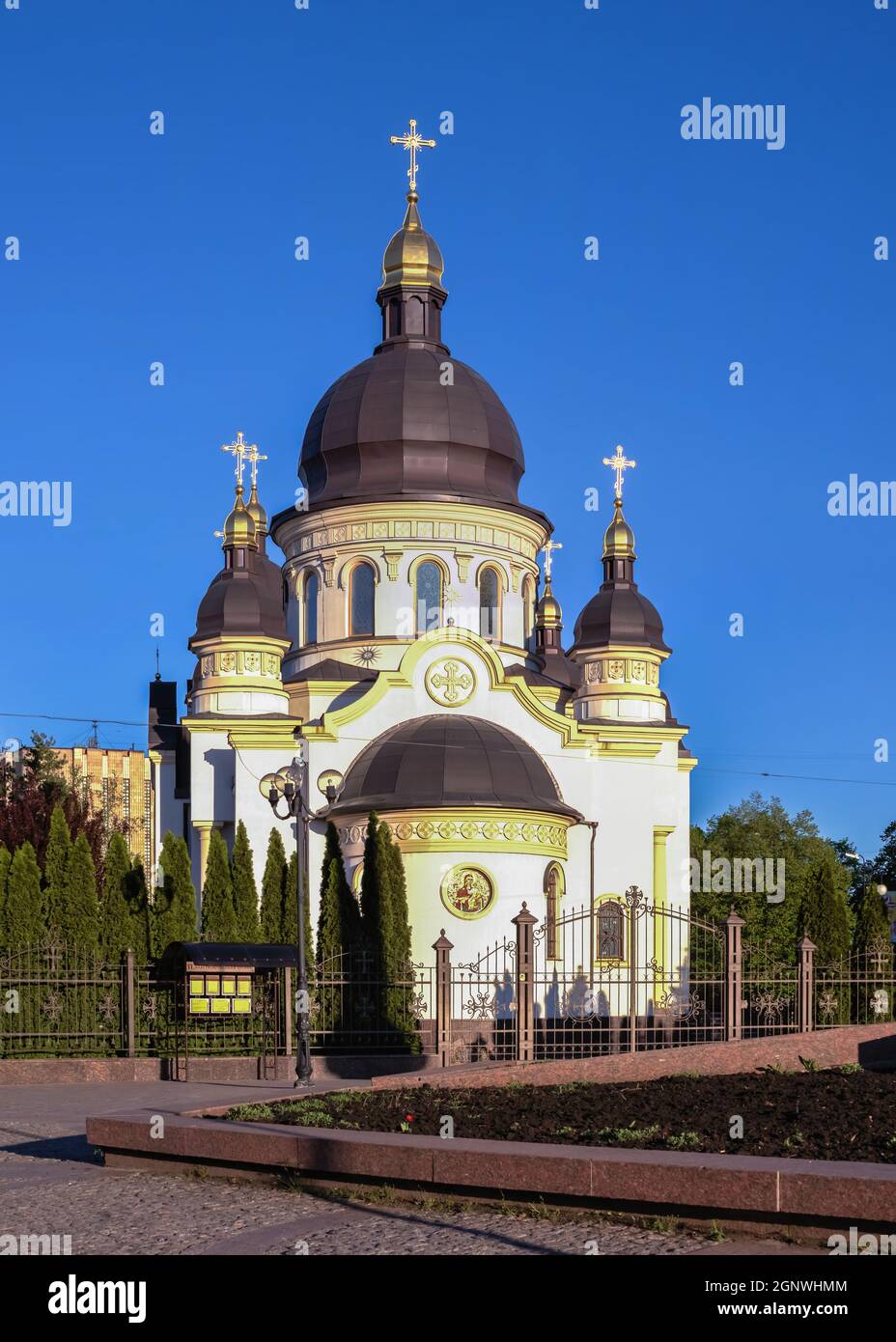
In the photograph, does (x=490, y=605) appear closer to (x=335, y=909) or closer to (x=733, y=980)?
(x=335, y=909)

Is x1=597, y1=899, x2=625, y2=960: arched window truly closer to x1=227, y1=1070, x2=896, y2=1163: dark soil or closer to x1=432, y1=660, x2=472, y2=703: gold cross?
x1=432, y1=660, x2=472, y2=703: gold cross

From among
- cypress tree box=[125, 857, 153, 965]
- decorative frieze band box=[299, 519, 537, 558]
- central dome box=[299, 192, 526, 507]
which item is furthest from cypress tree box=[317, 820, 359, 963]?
central dome box=[299, 192, 526, 507]

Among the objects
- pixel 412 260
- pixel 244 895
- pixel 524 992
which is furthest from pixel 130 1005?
pixel 412 260

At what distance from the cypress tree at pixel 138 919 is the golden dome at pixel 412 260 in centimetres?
1785

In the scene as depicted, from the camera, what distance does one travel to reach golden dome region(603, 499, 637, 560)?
35.8m

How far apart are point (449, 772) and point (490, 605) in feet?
20.1

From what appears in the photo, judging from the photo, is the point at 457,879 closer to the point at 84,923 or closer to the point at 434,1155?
the point at 84,923

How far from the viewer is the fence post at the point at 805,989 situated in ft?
60.7

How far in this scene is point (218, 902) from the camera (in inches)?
955

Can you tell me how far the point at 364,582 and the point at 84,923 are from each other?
41.5ft

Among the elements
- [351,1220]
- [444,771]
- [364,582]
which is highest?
[364,582]

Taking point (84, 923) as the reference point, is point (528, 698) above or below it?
above
